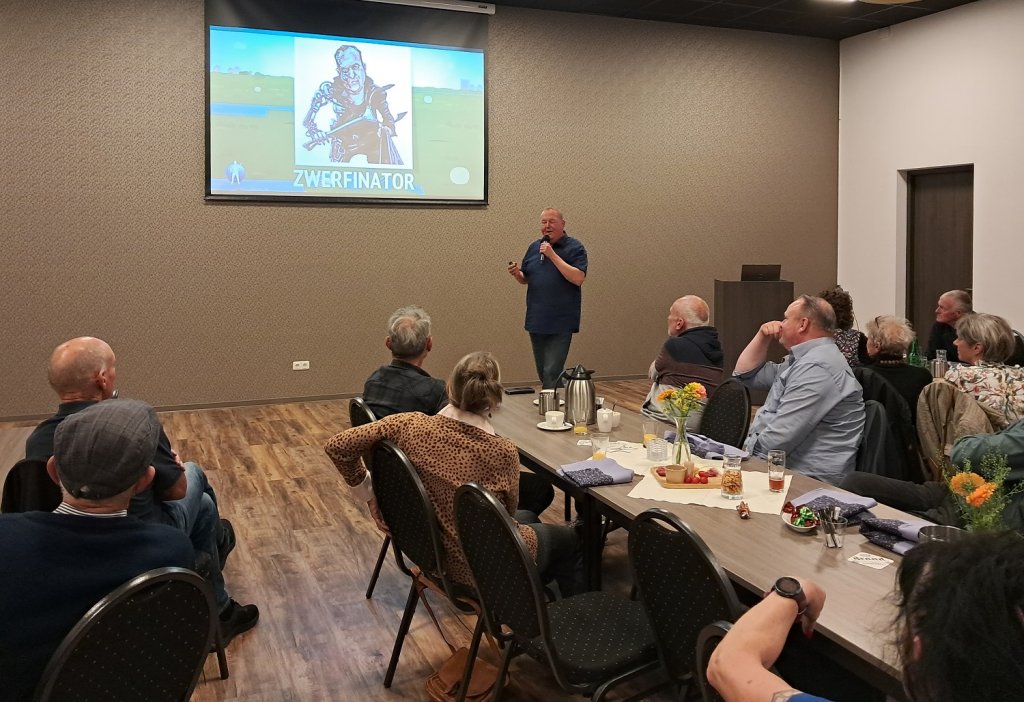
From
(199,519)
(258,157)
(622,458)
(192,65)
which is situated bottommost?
(199,519)

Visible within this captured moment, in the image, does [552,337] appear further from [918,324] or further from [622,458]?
[918,324]

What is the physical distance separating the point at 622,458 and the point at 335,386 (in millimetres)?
5215

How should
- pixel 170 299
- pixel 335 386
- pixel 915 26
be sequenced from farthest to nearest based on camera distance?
1. pixel 915 26
2. pixel 335 386
3. pixel 170 299

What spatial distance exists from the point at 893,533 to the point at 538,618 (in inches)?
35.4

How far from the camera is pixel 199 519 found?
10.3 ft

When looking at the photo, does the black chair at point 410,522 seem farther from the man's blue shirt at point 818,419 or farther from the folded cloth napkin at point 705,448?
the man's blue shirt at point 818,419

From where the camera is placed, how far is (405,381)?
3506mm

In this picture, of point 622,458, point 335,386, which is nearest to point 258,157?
point 335,386

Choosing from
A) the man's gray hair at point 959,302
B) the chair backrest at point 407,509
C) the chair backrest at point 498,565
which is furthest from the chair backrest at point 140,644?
the man's gray hair at point 959,302

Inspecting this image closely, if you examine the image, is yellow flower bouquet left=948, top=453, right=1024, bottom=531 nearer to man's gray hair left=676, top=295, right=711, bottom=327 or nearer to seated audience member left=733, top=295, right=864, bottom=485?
seated audience member left=733, top=295, right=864, bottom=485

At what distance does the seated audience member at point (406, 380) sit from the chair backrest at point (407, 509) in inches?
26.6

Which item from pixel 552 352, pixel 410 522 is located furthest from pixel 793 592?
pixel 552 352

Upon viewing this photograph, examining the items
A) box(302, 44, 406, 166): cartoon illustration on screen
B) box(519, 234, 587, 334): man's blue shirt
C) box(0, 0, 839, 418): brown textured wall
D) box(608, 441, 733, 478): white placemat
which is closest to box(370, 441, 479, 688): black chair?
box(608, 441, 733, 478): white placemat

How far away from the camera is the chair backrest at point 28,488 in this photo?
2.50m
